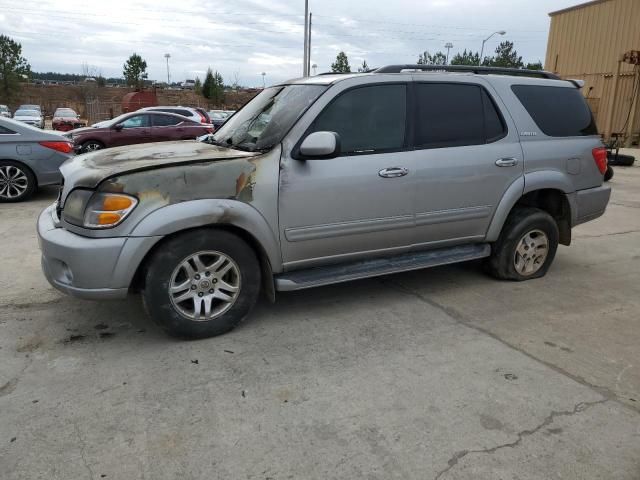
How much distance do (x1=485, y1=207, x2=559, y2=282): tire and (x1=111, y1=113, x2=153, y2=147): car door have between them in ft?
34.1

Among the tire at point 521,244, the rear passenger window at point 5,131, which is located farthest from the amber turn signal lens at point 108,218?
the rear passenger window at point 5,131

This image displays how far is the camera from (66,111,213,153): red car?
41.7 feet

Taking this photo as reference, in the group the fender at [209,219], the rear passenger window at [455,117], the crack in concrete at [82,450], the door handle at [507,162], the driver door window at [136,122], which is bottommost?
the crack in concrete at [82,450]

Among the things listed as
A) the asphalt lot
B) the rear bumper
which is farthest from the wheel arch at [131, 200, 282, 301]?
the rear bumper

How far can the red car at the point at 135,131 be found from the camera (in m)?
12.7

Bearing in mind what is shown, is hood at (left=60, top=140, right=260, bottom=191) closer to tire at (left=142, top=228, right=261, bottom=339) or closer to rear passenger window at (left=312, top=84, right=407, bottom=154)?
tire at (left=142, top=228, right=261, bottom=339)

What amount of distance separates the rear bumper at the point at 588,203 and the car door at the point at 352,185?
1926 mm

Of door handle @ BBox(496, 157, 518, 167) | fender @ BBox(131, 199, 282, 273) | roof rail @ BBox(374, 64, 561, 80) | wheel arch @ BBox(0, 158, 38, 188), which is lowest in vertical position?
wheel arch @ BBox(0, 158, 38, 188)

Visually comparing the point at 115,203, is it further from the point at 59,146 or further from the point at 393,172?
the point at 59,146

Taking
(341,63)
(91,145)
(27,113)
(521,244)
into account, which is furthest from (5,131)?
(341,63)

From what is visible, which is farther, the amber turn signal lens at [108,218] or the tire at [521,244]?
the tire at [521,244]

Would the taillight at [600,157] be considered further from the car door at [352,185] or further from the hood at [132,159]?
the hood at [132,159]

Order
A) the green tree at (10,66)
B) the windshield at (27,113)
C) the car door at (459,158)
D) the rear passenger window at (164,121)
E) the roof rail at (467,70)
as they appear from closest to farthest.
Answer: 1. the car door at (459,158)
2. the roof rail at (467,70)
3. the rear passenger window at (164,121)
4. the windshield at (27,113)
5. the green tree at (10,66)

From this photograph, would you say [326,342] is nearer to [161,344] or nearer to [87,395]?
[161,344]
